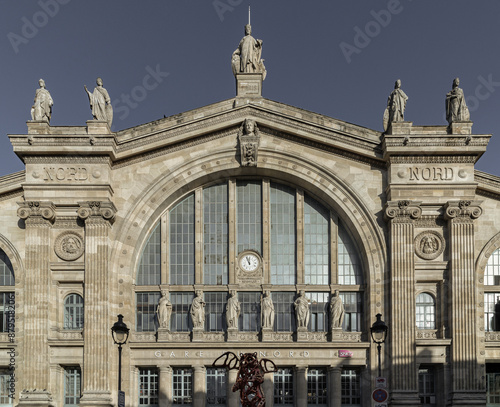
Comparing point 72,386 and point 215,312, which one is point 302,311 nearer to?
point 215,312

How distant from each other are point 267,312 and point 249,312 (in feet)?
3.83

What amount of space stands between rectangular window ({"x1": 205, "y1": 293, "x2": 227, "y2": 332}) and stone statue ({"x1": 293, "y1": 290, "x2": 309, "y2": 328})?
3668mm

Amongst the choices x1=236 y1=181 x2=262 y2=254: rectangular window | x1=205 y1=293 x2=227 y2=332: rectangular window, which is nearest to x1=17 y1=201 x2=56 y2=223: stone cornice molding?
x1=205 y1=293 x2=227 y2=332: rectangular window

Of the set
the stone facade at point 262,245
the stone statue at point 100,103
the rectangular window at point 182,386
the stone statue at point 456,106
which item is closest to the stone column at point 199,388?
the stone facade at point 262,245

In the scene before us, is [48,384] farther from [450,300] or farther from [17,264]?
[450,300]

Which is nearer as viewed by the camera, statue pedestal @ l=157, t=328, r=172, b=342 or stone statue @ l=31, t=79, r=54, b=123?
statue pedestal @ l=157, t=328, r=172, b=342

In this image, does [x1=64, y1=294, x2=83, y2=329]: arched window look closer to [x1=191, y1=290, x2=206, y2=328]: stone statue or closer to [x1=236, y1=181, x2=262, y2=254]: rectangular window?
[x1=191, y1=290, x2=206, y2=328]: stone statue

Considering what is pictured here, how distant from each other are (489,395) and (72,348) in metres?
20.3

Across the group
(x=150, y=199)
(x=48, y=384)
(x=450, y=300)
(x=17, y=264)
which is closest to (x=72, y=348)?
(x=48, y=384)

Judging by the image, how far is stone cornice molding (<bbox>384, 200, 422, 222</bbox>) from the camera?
1596 inches

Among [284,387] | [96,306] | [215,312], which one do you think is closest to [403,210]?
[284,387]

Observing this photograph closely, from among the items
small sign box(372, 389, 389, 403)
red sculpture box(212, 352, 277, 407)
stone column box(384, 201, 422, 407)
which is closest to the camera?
small sign box(372, 389, 389, 403)

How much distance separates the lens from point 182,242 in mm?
42969

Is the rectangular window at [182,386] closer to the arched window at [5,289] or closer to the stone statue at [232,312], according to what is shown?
the stone statue at [232,312]
